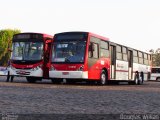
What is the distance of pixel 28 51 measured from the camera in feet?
76.4

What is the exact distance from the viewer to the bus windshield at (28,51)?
23.2 metres

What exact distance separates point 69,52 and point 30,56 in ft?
9.11

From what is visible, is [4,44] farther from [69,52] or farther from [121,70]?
[69,52]

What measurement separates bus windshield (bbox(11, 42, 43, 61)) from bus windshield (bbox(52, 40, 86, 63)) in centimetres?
138

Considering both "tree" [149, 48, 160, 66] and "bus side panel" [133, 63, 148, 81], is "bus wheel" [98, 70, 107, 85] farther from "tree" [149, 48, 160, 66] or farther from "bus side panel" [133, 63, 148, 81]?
"tree" [149, 48, 160, 66]

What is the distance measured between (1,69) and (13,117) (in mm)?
49355

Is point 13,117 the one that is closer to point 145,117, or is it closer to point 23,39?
point 145,117

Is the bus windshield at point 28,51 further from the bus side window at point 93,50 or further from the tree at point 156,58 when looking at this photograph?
the tree at point 156,58

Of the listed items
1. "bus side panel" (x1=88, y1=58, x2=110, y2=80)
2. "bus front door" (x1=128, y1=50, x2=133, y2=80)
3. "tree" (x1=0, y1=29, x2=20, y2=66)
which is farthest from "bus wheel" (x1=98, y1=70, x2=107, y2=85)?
"tree" (x1=0, y1=29, x2=20, y2=66)

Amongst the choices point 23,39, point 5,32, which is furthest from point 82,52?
point 5,32

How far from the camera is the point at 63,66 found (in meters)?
21.6

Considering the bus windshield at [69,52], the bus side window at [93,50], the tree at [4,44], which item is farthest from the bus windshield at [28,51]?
the tree at [4,44]

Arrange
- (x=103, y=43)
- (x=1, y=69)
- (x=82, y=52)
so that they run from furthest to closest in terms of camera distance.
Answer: (x=1, y=69), (x=103, y=43), (x=82, y=52)

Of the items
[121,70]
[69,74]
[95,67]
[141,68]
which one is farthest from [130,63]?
[69,74]
